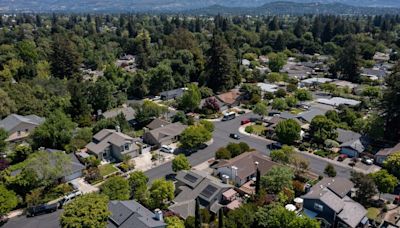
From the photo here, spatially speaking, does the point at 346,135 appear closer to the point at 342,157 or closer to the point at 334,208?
the point at 342,157

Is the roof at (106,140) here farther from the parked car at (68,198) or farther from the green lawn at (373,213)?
the green lawn at (373,213)

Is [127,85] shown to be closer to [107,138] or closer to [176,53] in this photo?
[176,53]

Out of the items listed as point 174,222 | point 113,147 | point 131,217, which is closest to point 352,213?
point 174,222

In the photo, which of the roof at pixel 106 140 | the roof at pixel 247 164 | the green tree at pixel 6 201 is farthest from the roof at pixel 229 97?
the green tree at pixel 6 201

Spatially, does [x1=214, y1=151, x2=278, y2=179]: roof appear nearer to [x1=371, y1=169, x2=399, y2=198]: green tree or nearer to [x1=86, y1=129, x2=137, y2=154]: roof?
[x1=371, y1=169, x2=399, y2=198]: green tree

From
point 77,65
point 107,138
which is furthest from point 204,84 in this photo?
point 107,138

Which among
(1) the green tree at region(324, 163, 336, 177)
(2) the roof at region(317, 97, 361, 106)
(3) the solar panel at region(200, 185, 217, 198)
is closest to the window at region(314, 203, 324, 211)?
(1) the green tree at region(324, 163, 336, 177)
